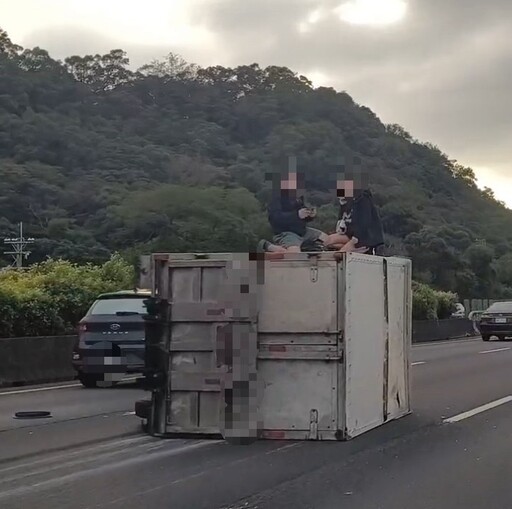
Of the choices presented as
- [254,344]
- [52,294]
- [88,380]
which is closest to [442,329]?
[52,294]

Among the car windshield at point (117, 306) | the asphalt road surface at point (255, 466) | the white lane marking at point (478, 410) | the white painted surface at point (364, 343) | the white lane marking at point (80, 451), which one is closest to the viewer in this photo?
the asphalt road surface at point (255, 466)

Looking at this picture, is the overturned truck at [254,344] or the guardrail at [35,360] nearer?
the overturned truck at [254,344]

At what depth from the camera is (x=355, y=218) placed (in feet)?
32.1

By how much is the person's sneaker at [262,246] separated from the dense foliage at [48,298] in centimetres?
862

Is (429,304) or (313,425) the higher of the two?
(429,304)

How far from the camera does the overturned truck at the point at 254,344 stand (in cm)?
822

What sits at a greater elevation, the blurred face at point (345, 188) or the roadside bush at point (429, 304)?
the blurred face at point (345, 188)

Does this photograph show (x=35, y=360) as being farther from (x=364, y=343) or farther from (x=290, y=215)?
(x=364, y=343)

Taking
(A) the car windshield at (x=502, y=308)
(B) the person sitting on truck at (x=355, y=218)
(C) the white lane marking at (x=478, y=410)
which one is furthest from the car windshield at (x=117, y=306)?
(A) the car windshield at (x=502, y=308)

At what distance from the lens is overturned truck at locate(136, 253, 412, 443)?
8.22 m

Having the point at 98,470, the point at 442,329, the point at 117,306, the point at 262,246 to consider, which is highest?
the point at 262,246

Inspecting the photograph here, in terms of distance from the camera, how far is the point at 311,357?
27.2 feet

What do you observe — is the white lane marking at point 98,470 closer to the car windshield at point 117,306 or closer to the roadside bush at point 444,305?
the car windshield at point 117,306

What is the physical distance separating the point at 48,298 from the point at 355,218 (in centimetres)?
991
